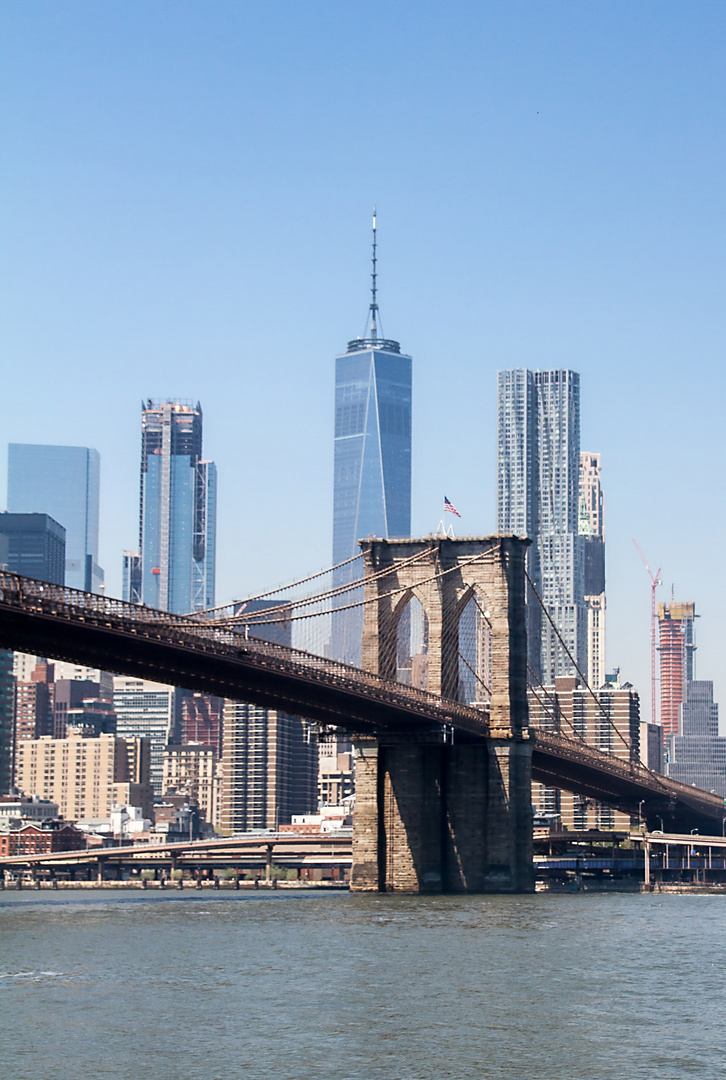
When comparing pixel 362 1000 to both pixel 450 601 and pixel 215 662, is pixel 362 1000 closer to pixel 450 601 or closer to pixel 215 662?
pixel 215 662

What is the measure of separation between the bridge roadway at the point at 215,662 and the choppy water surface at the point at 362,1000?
37.0 feet

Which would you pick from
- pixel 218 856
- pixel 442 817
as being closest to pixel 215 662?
pixel 442 817

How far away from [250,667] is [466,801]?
21.4 metres

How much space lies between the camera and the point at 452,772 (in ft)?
320

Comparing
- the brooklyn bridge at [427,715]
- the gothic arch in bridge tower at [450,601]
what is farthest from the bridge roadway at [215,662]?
the gothic arch in bridge tower at [450,601]

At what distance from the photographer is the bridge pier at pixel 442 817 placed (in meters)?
95.6

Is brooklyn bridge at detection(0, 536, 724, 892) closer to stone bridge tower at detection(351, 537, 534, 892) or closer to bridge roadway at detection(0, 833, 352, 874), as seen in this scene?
stone bridge tower at detection(351, 537, 534, 892)

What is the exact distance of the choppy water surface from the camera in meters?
35.8

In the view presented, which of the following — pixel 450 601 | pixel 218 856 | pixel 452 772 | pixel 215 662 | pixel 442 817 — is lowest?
pixel 218 856

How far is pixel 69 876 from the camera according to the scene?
192125 millimetres

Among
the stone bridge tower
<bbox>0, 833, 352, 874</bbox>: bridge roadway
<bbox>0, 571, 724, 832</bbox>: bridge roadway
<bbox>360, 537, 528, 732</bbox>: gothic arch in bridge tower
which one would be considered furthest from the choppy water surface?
<bbox>0, 833, 352, 874</bbox>: bridge roadway

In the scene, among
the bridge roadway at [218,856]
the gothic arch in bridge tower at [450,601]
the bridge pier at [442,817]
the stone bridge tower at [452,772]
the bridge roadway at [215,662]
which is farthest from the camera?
the bridge roadway at [218,856]

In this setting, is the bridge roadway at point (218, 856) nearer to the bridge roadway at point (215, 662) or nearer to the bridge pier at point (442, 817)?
the bridge roadway at point (215, 662)

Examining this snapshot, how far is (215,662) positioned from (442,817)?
76.4 ft
